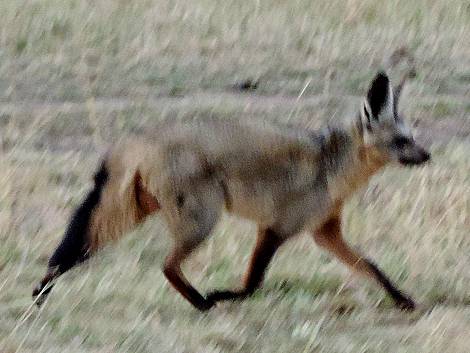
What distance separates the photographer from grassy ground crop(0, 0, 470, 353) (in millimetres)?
4234

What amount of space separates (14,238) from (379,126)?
6.98ft

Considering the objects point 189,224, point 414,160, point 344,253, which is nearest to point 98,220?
point 189,224

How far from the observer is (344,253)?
474 centimetres

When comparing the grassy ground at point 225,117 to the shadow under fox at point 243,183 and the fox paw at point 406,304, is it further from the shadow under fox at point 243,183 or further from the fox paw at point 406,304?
the shadow under fox at point 243,183

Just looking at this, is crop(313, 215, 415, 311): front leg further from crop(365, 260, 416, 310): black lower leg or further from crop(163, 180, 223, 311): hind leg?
crop(163, 180, 223, 311): hind leg

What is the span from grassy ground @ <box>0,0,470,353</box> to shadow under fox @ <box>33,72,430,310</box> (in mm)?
180

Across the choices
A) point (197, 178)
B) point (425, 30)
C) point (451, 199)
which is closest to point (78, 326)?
point (197, 178)

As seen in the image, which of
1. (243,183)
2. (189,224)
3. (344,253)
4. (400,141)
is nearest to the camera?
(189,224)

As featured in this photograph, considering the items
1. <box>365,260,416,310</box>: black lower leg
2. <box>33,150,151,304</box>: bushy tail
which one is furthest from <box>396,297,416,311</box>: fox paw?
<box>33,150,151,304</box>: bushy tail

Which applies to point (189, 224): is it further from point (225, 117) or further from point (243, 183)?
point (225, 117)

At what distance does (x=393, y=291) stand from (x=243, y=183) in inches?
34.9

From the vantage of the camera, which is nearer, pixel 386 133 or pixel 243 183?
pixel 243 183

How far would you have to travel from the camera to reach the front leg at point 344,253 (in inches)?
180

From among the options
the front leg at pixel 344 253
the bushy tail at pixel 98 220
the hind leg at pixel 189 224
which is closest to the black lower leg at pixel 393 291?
the front leg at pixel 344 253
